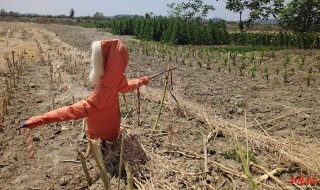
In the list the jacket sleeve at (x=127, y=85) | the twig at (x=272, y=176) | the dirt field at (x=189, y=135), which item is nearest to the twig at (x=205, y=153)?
the dirt field at (x=189, y=135)

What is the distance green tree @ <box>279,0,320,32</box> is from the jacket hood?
54.5ft

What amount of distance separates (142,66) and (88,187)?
6.80m

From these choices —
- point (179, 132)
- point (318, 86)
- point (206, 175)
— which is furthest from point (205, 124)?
point (318, 86)

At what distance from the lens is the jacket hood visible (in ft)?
10.2

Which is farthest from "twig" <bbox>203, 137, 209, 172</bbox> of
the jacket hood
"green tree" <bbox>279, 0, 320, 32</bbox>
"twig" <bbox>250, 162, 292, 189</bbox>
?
"green tree" <bbox>279, 0, 320, 32</bbox>

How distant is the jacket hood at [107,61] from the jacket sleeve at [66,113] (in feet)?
0.75

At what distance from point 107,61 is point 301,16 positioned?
707 inches

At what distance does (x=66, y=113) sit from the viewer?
285 centimetres

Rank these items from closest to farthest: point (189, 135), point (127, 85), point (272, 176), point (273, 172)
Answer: point (272, 176) → point (273, 172) → point (127, 85) → point (189, 135)

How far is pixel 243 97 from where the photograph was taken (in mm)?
6297

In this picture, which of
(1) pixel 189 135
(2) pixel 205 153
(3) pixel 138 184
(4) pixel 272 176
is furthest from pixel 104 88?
(4) pixel 272 176

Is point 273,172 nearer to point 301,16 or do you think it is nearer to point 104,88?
point 104,88

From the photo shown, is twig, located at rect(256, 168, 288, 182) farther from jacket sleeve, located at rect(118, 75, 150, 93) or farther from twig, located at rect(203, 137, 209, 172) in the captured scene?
jacket sleeve, located at rect(118, 75, 150, 93)

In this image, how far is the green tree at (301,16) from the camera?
680 inches
